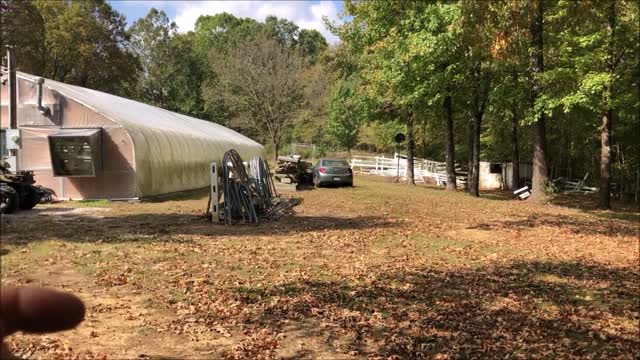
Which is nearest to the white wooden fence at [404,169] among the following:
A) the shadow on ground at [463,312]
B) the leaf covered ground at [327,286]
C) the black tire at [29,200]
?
the leaf covered ground at [327,286]

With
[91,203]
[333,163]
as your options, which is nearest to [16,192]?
[91,203]

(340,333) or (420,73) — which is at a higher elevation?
(420,73)

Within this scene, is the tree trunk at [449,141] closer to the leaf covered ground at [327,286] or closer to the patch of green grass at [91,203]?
the leaf covered ground at [327,286]

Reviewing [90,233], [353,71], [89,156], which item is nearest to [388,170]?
[353,71]

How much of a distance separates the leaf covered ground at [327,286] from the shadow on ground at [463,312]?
0.02 meters

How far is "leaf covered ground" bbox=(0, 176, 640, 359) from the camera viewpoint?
5465 mm

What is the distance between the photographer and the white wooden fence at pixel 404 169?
123ft

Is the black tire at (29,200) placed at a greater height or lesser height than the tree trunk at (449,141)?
lesser

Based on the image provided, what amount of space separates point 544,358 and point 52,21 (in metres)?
41.9

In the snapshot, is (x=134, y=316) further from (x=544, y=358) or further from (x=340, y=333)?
(x=544, y=358)

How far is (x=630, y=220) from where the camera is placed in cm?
1823

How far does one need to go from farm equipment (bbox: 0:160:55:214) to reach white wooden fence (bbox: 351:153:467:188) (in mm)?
24205

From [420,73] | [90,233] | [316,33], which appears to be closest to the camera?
[90,233]

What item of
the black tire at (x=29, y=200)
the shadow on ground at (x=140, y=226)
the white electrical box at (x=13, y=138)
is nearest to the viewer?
the shadow on ground at (x=140, y=226)
